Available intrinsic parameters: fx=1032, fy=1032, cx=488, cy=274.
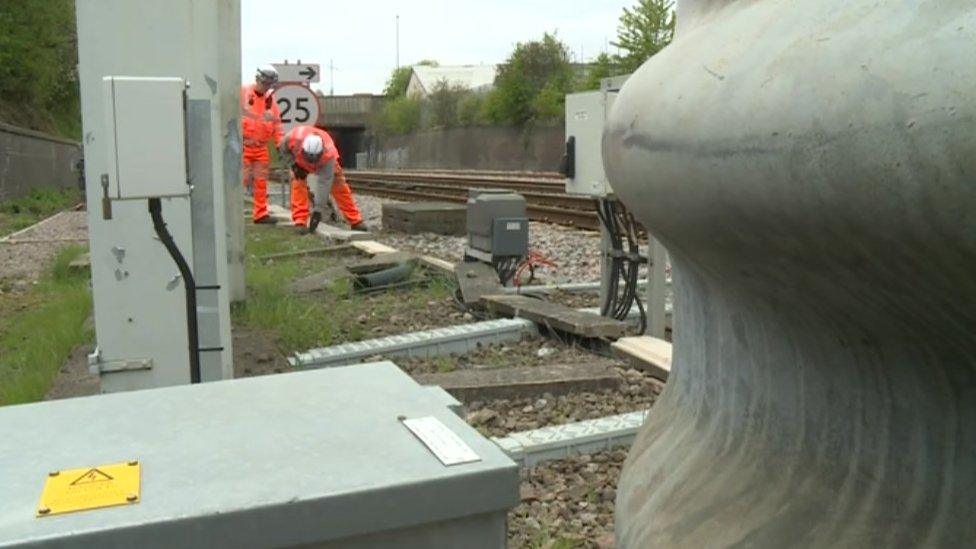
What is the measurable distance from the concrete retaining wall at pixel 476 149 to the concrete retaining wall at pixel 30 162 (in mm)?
17198

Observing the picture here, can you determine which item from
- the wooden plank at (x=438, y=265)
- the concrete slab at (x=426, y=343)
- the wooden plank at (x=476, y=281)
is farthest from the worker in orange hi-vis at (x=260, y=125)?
the concrete slab at (x=426, y=343)

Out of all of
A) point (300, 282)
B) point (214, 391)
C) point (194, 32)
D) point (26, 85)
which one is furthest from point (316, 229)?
point (26, 85)

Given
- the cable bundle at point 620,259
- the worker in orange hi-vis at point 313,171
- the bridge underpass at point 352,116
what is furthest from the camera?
the bridge underpass at point 352,116

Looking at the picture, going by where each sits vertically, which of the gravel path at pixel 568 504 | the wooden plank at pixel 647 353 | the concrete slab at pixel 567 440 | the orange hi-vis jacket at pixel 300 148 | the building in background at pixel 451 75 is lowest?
the gravel path at pixel 568 504

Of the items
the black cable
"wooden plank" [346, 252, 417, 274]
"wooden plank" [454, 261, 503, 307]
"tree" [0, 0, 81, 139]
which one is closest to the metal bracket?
the black cable

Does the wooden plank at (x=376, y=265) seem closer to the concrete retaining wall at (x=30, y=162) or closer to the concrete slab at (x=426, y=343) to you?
the concrete slab at (x=426, y=343)

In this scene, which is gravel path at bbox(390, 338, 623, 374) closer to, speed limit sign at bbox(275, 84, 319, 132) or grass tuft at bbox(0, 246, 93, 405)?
grass tuft at bbox(0, 246, 93, 405)

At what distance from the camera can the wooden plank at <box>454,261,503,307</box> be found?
21.5 ft

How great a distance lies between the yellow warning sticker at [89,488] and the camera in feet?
4.14

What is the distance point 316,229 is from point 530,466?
9.65 m

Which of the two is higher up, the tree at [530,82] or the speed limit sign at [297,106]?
the tree at [530,82]

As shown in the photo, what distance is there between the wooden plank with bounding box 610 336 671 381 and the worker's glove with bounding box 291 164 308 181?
832 cm

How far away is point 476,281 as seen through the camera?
6945 millimetres

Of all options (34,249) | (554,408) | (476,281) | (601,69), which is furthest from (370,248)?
(601,69)
